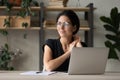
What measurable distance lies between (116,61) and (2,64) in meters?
1.77

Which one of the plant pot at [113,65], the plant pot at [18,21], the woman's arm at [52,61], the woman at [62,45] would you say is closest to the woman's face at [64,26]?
the woman at [62,45]

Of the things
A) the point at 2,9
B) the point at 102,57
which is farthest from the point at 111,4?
the point at 102,57

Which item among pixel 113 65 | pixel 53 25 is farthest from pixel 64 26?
pixel 113 65

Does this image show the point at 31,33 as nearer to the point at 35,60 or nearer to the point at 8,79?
the point at 35,60

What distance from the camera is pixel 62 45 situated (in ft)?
8.27

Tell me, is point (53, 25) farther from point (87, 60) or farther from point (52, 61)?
point (87, 60)

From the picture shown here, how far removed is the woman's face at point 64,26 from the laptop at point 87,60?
65cm

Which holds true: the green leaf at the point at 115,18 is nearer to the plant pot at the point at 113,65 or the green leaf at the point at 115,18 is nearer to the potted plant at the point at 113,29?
the potted plant at the point at 113,29

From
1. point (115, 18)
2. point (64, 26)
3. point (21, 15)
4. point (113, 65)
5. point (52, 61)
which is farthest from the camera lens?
point (113, 65)

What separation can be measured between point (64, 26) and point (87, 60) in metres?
0.72

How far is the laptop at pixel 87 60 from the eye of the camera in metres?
1.79

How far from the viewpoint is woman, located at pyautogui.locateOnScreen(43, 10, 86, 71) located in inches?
89.9

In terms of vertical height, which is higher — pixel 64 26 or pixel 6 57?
pixel 64 26

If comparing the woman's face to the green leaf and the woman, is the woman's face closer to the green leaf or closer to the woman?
the woman
